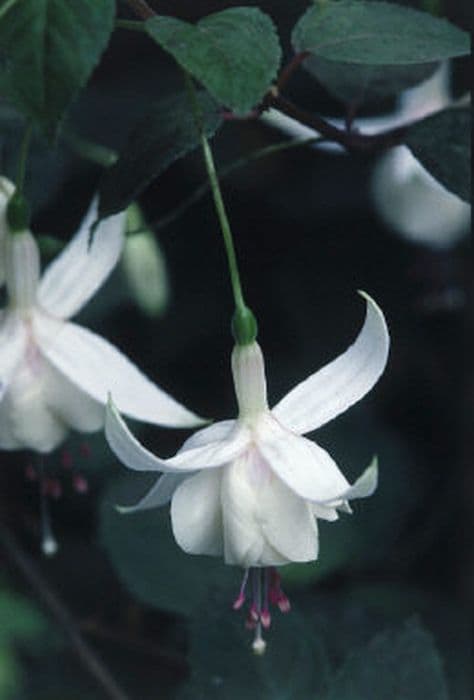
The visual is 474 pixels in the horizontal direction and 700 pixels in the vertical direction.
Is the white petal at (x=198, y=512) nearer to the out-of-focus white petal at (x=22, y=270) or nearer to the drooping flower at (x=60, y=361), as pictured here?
the drooping flower at (x=60, y=361)

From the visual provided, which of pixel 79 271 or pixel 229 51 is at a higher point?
pixel 229 51

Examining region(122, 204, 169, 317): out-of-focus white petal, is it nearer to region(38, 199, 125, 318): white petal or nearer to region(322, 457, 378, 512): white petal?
region(38, 199, 125, 318): white petal

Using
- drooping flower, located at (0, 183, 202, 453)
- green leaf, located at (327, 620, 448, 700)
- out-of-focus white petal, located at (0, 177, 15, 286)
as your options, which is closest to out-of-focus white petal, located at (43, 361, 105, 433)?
drooping flower, located at (0, 183, 202, 453)

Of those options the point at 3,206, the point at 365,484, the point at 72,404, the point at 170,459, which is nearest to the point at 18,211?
the point at 3,206

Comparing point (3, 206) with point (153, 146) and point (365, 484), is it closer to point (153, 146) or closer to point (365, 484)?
point (153, 146)

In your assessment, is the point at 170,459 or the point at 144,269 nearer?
the point at 170,459
